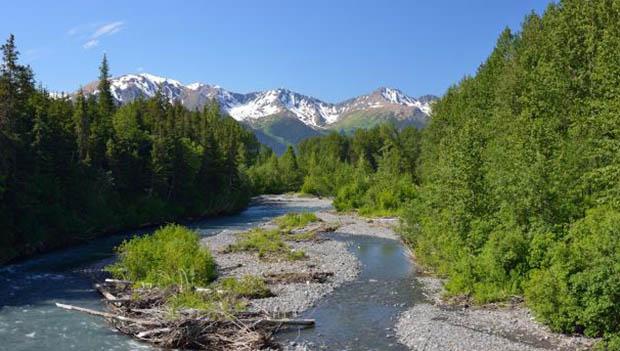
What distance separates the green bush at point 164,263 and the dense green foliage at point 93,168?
1570 centimetres

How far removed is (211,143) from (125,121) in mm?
24218

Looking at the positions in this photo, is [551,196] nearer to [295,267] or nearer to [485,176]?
[485,176]

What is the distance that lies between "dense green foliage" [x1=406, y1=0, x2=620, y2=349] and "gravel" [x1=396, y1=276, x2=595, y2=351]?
0.95m

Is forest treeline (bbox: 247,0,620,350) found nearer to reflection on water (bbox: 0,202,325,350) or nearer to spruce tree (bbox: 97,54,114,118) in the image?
reflection on water (bbox: 0,202,325,350)

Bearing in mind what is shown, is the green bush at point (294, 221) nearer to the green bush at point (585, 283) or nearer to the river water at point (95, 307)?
the river water at point (95, 307)

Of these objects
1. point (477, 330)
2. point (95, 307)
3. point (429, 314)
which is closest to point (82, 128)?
point (95, 307)

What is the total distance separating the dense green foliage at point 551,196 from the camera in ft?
79.3

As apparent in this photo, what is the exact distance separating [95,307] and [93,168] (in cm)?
4082

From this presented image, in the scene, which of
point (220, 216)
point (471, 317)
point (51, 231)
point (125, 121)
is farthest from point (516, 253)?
point (220, 216)

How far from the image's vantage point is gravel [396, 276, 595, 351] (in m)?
23.6

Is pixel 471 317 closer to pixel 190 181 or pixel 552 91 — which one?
pixel 552 91

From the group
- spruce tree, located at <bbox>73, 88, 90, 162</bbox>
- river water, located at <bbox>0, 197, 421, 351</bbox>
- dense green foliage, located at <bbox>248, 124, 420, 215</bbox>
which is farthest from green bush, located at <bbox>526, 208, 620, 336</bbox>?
spruce tree, located at <bbox>73, 88, 90, 162</bbox>

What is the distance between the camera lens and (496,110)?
175 feet

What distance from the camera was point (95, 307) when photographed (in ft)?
102
